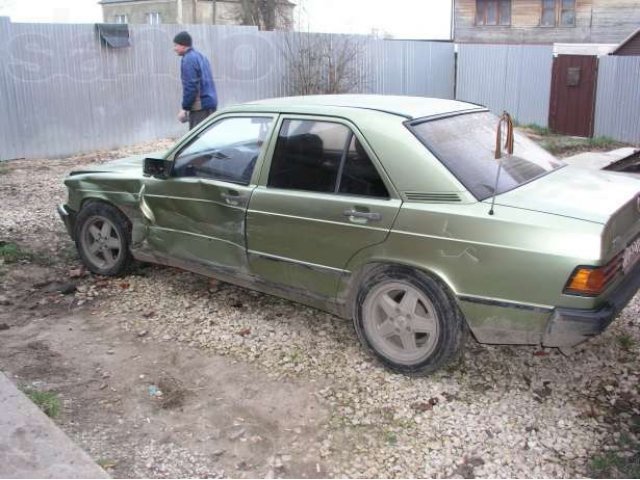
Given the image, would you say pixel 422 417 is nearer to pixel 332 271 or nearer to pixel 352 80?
pixel 332 271

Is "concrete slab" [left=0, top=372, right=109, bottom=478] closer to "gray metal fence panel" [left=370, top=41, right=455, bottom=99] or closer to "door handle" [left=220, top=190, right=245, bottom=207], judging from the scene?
"door handle" [left=220, top=190, right=245, bottom=207]

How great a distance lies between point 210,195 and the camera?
176 inches

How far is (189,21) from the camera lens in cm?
4172

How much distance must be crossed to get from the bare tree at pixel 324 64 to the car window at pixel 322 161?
11.8 meters

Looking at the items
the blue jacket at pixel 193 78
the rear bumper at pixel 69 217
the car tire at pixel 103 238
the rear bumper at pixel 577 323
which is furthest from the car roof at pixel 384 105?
the blue jacket at pixel 193 78

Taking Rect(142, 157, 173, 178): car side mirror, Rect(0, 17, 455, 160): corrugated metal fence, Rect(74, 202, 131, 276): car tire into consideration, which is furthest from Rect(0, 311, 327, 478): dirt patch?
Rect(0, 17, 455, 160): corrugated metal fence

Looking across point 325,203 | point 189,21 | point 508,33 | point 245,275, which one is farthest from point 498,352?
point 189,21

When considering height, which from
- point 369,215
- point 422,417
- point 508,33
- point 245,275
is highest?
point 508,33

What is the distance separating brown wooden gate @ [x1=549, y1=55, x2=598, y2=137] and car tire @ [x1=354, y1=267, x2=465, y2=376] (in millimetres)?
13200

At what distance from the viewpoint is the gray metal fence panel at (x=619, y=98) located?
14.4m

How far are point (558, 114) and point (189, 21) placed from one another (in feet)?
103

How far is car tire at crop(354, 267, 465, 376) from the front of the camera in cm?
355

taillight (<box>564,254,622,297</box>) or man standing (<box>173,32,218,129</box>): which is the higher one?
man standing (<box>173,32,218,129</box>)

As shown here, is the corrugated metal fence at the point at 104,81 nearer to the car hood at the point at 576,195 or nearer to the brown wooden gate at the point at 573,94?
the brown wooden gate at the point at 573,94
